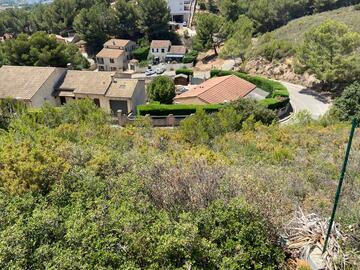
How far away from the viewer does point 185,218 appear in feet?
23.1

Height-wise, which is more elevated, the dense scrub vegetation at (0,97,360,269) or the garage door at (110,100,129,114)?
the dense scrub vegetation at (0,97,360,269)

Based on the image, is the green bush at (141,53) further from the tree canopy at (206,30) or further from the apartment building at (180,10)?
the apartment building at (180,10)

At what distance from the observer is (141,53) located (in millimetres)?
65500

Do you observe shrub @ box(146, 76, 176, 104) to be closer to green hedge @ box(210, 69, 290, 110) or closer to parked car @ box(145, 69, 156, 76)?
green hedge @ box(210, 69, 290, 110)

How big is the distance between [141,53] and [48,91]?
109 ft

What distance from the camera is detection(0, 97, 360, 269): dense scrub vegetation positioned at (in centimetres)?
653

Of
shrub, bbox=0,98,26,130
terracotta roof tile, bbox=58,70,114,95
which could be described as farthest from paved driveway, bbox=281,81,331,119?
shrub, bbox=0,98,26,130

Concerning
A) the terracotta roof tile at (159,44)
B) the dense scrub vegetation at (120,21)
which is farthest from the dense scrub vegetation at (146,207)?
the dense scrub vegetation at (120,21)

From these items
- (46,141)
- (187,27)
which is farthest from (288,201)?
(187,27)

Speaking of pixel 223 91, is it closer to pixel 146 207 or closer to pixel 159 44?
pixel 146 207

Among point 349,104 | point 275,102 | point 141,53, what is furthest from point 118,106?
point 141,53

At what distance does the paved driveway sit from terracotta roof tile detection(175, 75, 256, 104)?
536 cm

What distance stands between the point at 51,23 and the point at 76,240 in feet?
271

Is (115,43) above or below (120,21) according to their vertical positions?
below
